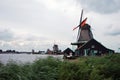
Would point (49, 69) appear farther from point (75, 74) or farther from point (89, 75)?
point (89, 75)

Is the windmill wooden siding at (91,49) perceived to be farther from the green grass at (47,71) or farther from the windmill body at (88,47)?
the green grass at (47,71)

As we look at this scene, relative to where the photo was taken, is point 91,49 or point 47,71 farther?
point 91,49

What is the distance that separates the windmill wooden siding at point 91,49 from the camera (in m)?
46.9

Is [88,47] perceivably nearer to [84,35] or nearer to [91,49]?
[91,49]

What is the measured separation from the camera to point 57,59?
44.6 feet

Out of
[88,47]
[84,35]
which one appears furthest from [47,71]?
[84,35]

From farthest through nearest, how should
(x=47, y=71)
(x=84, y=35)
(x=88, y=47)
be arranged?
1. (x=84, y=35)
2. (x=88, y=47)
3. (x=47, y=71)

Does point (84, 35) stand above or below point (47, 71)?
above

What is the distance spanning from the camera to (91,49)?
47.6 m

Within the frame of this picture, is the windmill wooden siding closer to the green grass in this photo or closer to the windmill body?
the windmill body

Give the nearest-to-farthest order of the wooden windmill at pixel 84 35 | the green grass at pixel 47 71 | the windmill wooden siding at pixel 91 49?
the green grass at pixel 47 71 < the windmill wooden siding at pixel 91 49 < the wooden windmill at pixel 84 35

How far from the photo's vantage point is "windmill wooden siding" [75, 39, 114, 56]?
4694cm

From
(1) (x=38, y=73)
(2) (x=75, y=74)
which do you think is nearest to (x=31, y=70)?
(1) (x=38, y=73)

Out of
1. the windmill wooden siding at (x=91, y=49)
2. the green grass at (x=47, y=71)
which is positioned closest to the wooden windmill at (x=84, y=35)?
the windmill wooden siding at (x=91, y=49)
